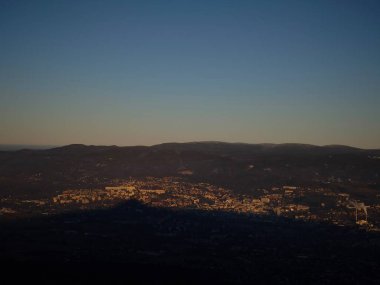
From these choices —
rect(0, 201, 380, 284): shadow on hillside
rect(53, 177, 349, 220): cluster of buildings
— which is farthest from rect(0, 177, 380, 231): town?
rect(0, 201, 380, 284): shadow on hillside

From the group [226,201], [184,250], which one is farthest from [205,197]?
[184,250]

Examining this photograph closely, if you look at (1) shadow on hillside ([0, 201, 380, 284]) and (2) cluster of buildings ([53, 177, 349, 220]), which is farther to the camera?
(2) cluster of buildings ([53, 177, 349, 220])

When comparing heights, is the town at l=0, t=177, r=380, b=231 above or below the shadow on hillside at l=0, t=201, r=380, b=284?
above

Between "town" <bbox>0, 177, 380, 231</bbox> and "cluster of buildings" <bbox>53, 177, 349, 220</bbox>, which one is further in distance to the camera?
"cluster of buildings" <bbox>53, 177, 349, 220</bbox>

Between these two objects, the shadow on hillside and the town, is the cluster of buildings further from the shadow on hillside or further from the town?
the shadow on hillside

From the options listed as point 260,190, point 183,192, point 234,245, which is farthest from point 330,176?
point 234,245

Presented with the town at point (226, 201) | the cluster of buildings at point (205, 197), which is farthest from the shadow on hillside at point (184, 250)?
the cluster of buildings at point (205, 197)

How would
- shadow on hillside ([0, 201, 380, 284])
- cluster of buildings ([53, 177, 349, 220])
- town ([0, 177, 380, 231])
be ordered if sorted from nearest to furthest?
1. shadow on hillside ([0, 201, 380, 284])
2. town ([0, 177, 380, 231])
3. cluster of buildings ([53, 177, 349, 220])

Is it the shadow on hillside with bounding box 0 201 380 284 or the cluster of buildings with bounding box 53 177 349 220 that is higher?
the cluster of buildings with bounding box 53 177 349 220

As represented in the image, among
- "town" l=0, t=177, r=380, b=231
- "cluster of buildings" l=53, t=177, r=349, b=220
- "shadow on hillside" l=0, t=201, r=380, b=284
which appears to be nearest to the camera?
"shadow on hillside" l=0, t=201, r=380, b=284
